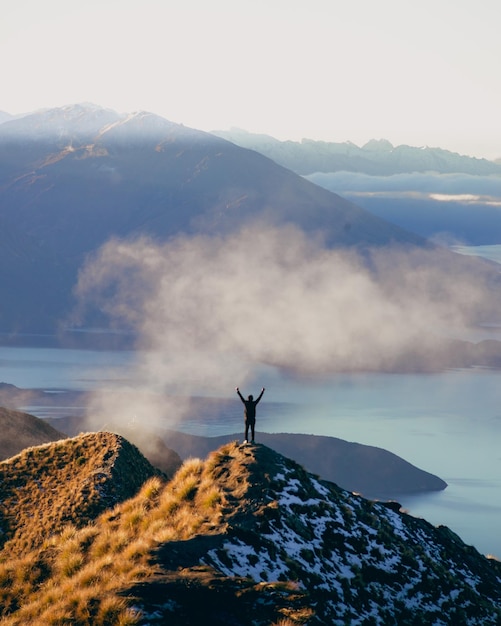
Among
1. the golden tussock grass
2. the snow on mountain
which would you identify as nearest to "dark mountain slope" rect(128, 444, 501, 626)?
the snow on mountain

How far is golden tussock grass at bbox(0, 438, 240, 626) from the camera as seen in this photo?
117 feet

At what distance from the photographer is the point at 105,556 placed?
40.6m

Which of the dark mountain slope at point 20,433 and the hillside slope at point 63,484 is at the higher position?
the hillside slope at point 63,484

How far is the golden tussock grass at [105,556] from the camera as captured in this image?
3562cm

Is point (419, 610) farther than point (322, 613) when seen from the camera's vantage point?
Yes

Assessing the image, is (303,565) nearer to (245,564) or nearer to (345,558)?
(245,564)

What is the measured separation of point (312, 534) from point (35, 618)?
42.1ft

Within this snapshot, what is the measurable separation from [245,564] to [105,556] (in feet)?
19.0

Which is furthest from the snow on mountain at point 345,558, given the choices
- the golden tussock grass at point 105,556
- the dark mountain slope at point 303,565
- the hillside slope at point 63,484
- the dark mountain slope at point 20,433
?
the dark mountain slope at point 20,433

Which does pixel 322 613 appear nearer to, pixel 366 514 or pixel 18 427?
pixel 366 514

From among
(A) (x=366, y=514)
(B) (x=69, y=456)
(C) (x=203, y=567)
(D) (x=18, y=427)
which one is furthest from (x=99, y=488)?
(D) (x=18, y=427)

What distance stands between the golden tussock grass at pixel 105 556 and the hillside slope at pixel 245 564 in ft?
0.23

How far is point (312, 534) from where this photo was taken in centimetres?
4381

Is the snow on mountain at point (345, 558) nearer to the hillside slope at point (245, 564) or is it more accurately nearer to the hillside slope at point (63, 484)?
the hillside slope at point (245, 564)
